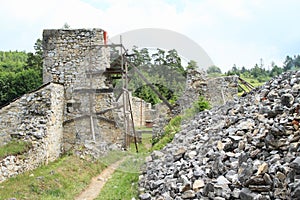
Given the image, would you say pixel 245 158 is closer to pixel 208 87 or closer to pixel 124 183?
pixel 124 183

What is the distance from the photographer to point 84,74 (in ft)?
46.5

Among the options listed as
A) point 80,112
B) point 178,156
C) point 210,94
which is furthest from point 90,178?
point 210,94

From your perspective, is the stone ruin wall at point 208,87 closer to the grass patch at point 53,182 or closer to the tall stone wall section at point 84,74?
the tall stone wall section at point 84,74

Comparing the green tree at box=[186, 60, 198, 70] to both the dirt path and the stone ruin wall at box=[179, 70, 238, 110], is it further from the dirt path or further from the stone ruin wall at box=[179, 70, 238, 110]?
the dirt path

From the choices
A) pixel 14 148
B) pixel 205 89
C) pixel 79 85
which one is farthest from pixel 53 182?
pixel 205 89

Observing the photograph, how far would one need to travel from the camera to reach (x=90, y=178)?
957 cm

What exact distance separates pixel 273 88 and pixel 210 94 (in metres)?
6.62

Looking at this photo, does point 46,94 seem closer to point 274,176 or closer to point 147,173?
point 147,173

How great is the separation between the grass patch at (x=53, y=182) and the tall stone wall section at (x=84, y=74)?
363 centimetres

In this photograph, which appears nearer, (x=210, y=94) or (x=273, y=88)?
(x=273, y=88)

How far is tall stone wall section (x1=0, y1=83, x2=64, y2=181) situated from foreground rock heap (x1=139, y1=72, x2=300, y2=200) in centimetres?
434

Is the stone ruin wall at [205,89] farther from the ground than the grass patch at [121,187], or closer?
farther from the ground

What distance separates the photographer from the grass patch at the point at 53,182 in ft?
25.2

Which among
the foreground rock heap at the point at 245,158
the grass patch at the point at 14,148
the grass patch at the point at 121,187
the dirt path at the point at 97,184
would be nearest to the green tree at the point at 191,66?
the dirt path at the point at 97,184
